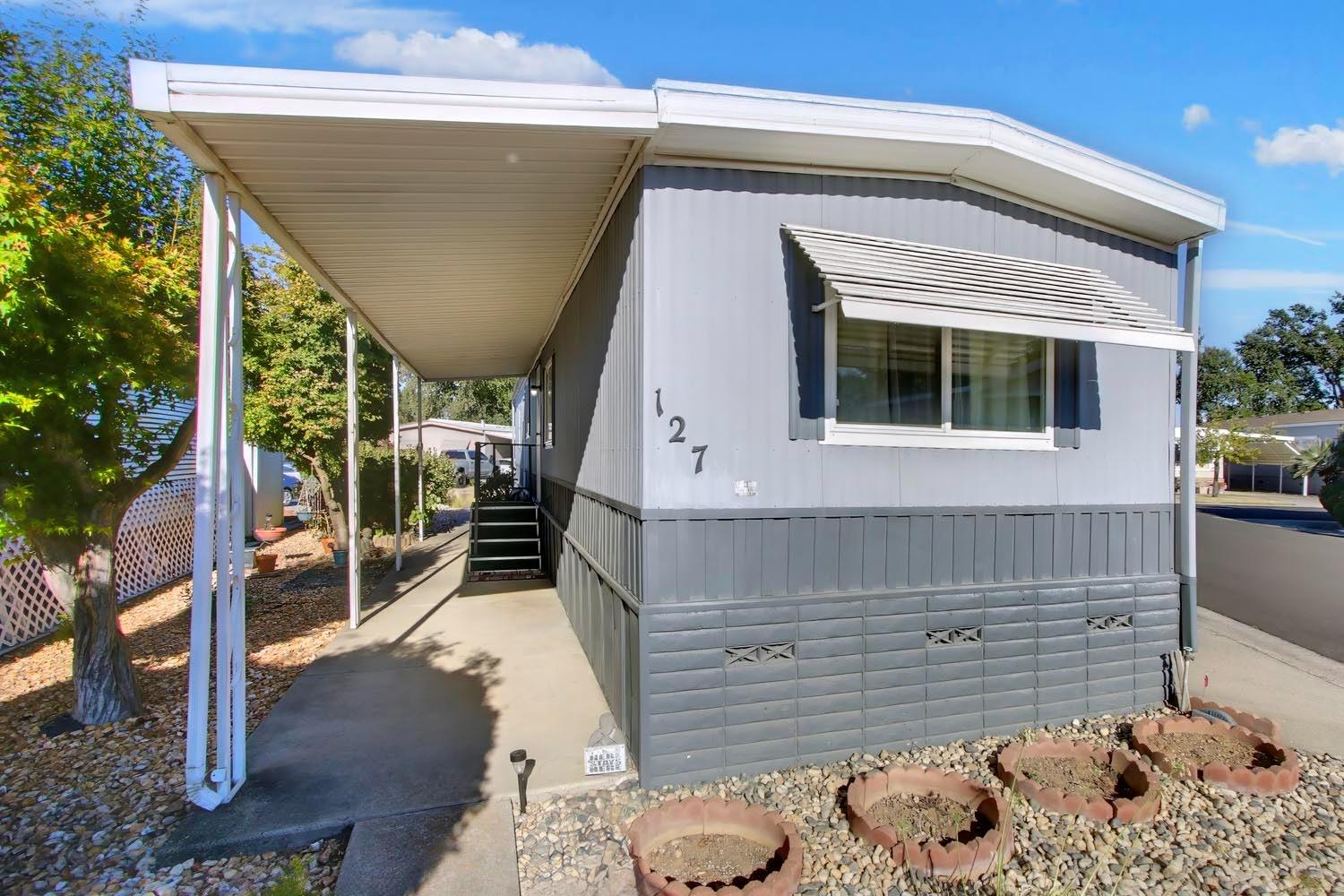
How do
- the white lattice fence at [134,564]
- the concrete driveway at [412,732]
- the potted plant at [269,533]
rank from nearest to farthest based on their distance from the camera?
the concrete driveway at [412,732] < the white lattice fence at [134,564] < the potted plant at [269,533]

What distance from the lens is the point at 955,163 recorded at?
3805mm

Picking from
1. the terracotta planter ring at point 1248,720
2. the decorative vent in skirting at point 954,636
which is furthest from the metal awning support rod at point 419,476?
the terracotta planter ring at point 1248,720

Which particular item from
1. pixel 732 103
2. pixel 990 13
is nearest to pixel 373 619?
pixel 732 103

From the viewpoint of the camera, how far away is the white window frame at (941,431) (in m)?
3.67

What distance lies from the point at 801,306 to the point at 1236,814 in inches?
130

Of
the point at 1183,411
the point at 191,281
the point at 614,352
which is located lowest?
the point at 1183,411

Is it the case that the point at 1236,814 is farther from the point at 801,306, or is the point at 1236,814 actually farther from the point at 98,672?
the point at 98,672

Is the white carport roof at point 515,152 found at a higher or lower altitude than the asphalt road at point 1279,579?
higher

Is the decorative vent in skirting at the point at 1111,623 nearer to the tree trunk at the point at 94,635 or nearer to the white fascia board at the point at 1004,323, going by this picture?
the white fascia board at the point at 1004,323

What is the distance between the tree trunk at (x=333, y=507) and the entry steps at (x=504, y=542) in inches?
79.7

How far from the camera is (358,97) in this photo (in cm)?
281

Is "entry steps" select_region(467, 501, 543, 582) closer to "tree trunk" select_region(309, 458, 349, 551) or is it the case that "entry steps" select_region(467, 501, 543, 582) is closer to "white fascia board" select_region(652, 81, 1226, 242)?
"tree trunk" select_region(309, 458, 349, 551)

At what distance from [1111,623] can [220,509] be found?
5379mm

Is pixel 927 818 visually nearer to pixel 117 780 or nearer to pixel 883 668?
pixel 883 668
